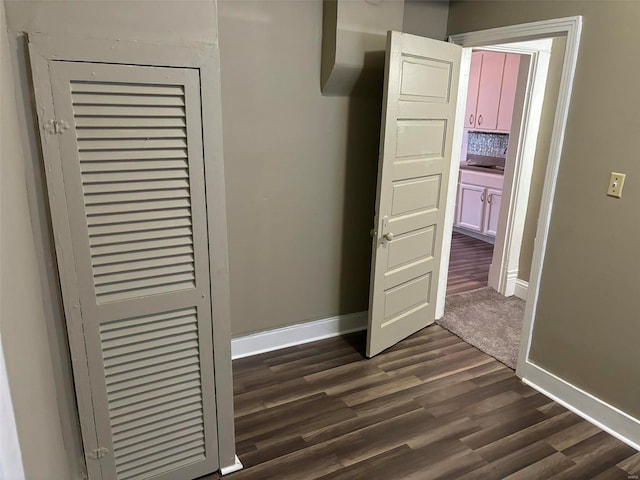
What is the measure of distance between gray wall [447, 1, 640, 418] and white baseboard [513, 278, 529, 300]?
1.49 meters

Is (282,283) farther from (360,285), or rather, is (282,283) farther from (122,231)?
(122,231)

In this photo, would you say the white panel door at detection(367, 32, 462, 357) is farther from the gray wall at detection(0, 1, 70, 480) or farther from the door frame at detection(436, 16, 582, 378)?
the gray wall at detection(0, 1, 70, 480)

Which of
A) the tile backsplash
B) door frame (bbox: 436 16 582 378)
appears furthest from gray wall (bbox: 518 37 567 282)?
the tile backsplash

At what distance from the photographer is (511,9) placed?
2.71 metres

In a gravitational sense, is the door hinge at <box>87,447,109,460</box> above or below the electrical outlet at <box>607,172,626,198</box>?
below

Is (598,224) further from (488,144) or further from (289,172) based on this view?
(488,144)

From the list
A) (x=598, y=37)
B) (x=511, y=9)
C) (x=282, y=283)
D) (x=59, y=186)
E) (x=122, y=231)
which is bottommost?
(x=282, y=283)

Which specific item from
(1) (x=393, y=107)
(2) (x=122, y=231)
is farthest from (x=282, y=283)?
(2) (x=122, y=231)

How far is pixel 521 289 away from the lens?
4.15 metres

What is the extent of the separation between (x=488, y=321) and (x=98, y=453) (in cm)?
286

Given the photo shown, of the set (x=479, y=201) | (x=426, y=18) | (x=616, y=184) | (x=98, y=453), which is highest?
(x=426, y=18)

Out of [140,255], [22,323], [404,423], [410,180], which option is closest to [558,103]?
[410,180]

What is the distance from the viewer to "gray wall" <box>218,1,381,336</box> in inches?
103

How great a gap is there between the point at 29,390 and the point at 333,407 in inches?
69.6
